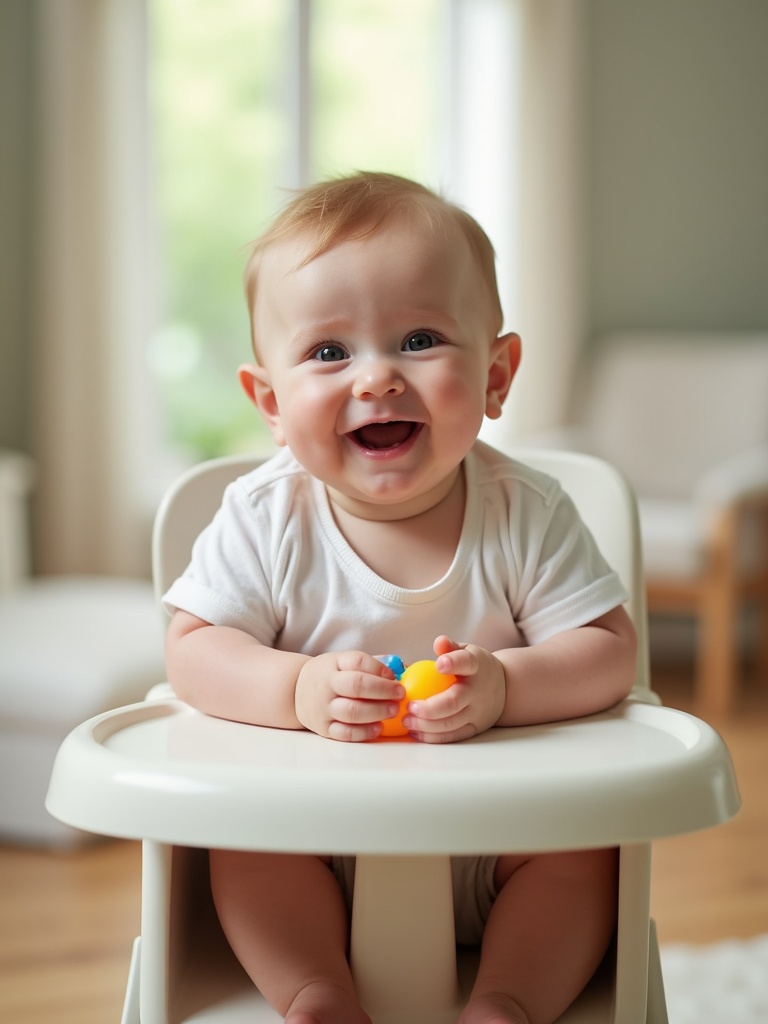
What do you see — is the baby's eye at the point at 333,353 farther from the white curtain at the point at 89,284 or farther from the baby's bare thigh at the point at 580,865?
the white curtain at the point at 89,284

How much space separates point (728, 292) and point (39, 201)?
2147 millimetres

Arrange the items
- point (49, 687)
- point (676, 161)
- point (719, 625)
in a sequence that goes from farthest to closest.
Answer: point (676, 161)
point (719, 625)
point (49, 687)

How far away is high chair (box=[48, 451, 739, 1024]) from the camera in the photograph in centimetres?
67

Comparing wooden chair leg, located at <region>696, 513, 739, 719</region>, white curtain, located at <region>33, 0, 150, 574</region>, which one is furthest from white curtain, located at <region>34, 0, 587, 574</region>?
wooden chair leg, located at <region>696, 513, 739, 719</region>

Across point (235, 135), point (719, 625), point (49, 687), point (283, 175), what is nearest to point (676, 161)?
point (283, 175)

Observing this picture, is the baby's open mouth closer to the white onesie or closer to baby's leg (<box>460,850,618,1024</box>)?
the white onesie

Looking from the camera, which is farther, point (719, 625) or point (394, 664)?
point (719, 625)

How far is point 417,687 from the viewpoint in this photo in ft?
2.65

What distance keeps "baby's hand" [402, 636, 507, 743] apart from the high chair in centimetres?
1

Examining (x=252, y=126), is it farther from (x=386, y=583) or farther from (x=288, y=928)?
(x=288, y=928)

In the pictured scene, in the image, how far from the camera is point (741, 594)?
323 cm

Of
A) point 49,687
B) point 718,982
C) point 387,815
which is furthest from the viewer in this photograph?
point 49,687

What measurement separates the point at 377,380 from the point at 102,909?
1.31 m

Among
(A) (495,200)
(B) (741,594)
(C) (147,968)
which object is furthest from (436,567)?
(A) (495,200)
